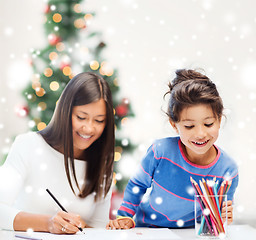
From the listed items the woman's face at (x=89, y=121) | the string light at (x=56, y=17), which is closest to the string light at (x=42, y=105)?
the string light at (x=56, y=17)

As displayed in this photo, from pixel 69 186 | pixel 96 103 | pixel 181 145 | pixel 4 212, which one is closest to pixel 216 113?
pixel 181 145

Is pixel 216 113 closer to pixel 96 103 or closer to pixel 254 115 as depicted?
pixel 96 103

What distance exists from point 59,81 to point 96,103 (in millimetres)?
587

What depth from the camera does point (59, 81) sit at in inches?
64.9

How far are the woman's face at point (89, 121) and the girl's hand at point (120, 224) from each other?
256mm

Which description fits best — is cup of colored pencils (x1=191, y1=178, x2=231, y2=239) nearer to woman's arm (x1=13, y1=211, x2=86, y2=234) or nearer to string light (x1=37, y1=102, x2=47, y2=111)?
woman's arm (x1=13, y1=211, x2=86, y2=234)

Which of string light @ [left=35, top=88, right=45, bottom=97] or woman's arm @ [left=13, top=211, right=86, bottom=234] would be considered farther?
string light @ [left=35, top=88, right=45, bottom=97]

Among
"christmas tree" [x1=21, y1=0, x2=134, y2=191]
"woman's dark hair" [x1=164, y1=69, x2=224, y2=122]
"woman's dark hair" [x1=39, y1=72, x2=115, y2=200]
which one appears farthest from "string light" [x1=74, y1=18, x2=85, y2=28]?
"woman's dark hair" [x1=164, y1=69, x2=224, y2=122]

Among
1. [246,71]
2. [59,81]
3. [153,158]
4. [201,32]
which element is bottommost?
[153,158]

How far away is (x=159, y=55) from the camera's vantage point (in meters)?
1.97

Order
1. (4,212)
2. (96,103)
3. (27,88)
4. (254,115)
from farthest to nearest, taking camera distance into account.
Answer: (254,115) → (27,88) → (96,103) → (4,212)

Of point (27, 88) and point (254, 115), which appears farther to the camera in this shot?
point (254, 115)

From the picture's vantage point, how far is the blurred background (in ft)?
6.24

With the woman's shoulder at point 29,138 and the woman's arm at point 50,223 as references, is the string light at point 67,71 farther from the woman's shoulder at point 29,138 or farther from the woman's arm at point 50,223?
the woman's arm at point 50,223
